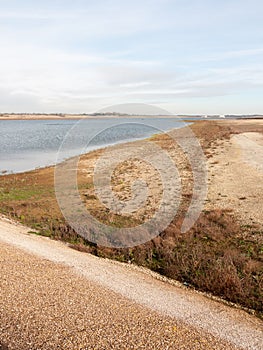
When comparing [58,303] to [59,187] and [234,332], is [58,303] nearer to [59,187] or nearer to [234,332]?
[234,332]

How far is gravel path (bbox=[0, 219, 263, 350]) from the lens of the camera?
6.72 metres

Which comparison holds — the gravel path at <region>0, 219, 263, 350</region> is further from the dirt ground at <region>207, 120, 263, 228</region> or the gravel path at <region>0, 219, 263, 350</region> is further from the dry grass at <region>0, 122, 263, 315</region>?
the dirt ground at <region>207, 120, 263, 228</region>

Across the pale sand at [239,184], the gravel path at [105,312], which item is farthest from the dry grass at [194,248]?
the pale sand at [239,184]

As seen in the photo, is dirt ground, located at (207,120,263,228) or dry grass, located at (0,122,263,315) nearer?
dry grass, located at (0,122,263,315)

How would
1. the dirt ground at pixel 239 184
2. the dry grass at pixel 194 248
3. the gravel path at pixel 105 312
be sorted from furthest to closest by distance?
the dirt ground at pixel 239 184
the dry grass at pixel 194 248
the gravel path at pixel 105 312

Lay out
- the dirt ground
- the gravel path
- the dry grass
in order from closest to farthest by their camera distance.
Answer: the gravel path
the dry grass
the dirt ground

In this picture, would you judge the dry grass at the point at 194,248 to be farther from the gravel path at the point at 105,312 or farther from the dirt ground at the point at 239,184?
the dirt ground at the point at 239,184

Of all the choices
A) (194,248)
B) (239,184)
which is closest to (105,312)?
(194,248)

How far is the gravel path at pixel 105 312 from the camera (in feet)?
22.0

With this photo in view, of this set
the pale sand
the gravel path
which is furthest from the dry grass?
the pale sand

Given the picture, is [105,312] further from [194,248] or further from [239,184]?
[239,184]

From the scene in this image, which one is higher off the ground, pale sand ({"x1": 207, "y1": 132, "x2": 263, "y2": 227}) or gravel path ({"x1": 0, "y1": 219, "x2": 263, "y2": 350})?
pale sand ({"x1": 207, "y1": 132, "x2": 263, "y2": 227})

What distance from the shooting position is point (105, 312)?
7.66 meters

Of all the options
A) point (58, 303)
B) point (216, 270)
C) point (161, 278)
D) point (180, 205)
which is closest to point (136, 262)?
point (161, 278)
